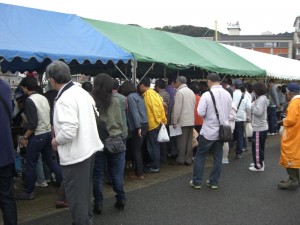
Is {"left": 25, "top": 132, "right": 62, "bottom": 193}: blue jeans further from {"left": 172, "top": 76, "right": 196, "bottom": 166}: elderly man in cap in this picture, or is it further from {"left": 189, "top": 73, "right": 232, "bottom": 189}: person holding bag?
{"left": 172, "top": 76, "right": 196, "bottom": 166}: elderly man in cap

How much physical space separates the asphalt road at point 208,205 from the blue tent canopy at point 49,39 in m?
2.35

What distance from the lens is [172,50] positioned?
8.97m

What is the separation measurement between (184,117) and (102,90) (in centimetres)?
342

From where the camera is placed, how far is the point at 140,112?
20.1ft

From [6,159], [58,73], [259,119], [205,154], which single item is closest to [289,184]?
[259,119]

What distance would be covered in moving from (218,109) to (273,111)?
7517 millimetres

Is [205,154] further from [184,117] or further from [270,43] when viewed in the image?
[270,43]

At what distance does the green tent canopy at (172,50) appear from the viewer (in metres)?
7.52

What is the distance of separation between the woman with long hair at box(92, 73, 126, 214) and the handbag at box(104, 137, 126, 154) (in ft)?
0.24

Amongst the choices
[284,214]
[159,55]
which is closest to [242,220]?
[284,214]

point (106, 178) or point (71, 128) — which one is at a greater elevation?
point (71, 128)

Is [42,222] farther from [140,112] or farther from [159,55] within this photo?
[159,55]

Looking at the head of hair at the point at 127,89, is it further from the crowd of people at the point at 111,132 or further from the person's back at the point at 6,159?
the person's back at the point at 6,159

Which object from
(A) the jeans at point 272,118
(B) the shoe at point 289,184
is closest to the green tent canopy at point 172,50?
(A) the jeans at point 272,118
